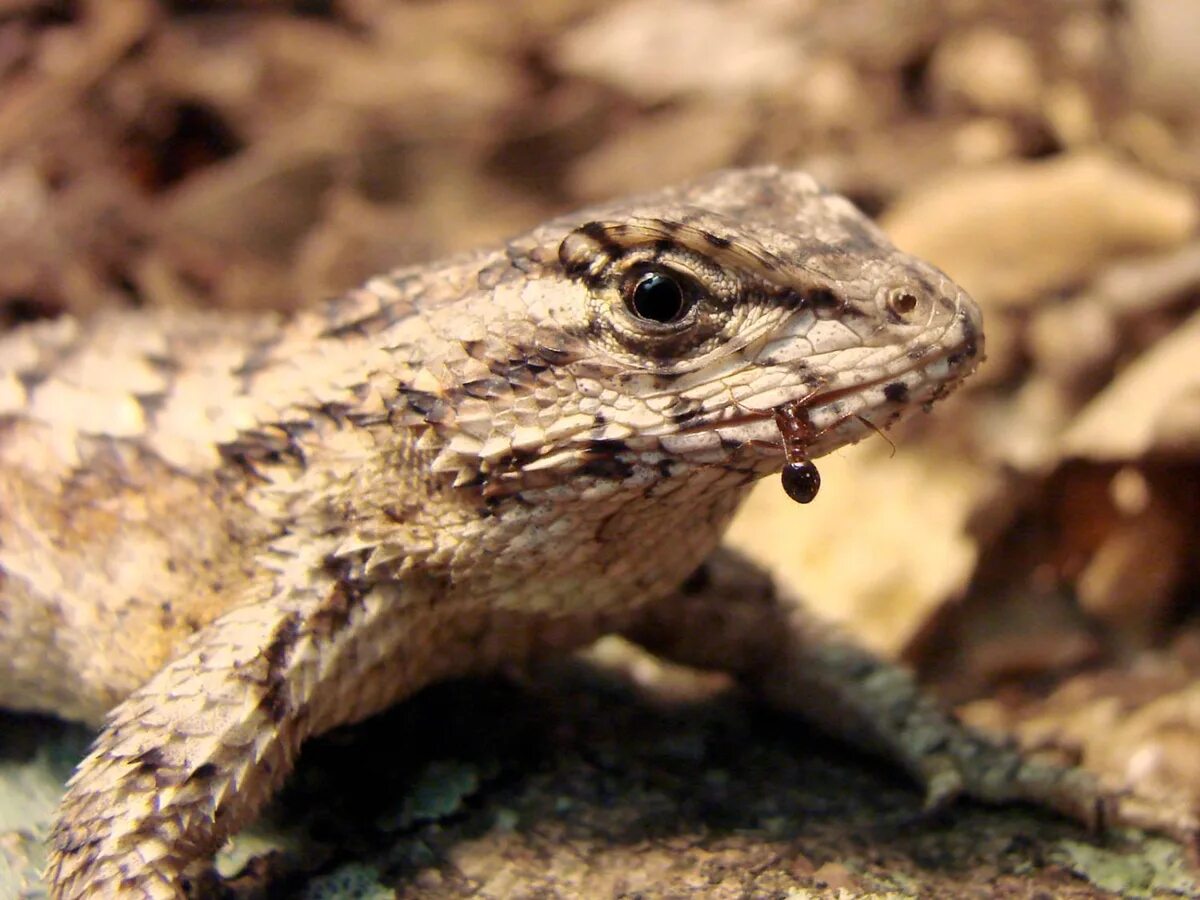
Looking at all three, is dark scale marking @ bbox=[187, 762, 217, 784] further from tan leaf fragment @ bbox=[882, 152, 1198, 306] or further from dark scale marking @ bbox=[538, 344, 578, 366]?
tan leaf fragment @ bbox=[882, 152, 1198, 306]

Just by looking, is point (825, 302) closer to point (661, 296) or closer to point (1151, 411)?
point (661, 296)

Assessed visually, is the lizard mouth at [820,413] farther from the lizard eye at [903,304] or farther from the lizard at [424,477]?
the lizard eye at [903,304]

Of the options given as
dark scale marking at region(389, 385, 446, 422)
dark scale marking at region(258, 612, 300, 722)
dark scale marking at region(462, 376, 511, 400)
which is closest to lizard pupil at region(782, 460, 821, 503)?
dark scale marking at region(462, 376, 511, 400)

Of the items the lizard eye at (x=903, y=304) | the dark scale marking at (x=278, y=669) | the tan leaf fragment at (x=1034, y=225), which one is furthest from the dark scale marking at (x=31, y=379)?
the tan leaf fragment at (x=1034, y=225)

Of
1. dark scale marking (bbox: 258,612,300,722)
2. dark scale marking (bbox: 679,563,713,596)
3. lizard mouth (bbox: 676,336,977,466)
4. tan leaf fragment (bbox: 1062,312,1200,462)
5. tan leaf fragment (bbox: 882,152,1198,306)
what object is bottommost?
dark scale marking (bbox: 258,612,300,722)

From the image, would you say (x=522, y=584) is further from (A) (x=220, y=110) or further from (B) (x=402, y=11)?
(B) (x=402, y=11)

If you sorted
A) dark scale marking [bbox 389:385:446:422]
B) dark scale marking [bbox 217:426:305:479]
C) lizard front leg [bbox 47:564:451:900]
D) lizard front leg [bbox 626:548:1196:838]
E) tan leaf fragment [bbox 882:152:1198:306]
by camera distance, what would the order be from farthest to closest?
tan leaf fragment [bbox 882:152:1198:306] < lizard front leg [bbox 626:548:1196:838] < dark scale marking [bbox 217:426:305:479] < dark scale marking [bbox 389:385:446:422] < lizard front leg [bbox 47:564:451:900]

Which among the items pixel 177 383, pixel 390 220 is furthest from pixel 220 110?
pixel 177 383
